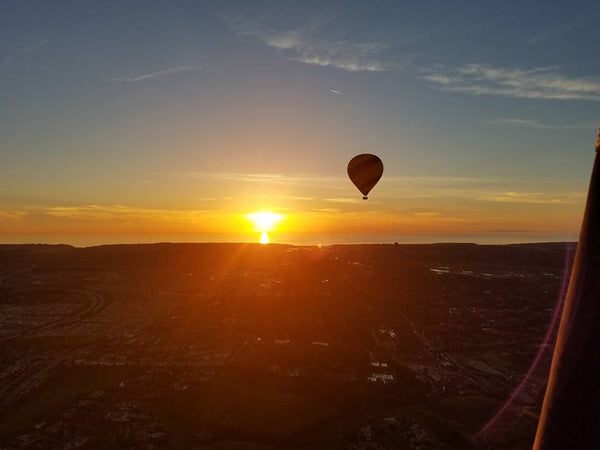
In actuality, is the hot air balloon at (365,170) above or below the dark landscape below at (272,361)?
above

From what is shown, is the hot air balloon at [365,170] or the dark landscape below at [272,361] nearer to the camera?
the dark landscape below at [272,361]

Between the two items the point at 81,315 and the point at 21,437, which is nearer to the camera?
the point at 21,437

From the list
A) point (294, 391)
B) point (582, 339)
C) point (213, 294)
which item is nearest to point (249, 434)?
point (294, 391)

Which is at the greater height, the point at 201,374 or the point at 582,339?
the point at 582,339

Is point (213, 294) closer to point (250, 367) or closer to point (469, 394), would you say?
point (250, 367)

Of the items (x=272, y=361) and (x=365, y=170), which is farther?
(x=272, y=361)
